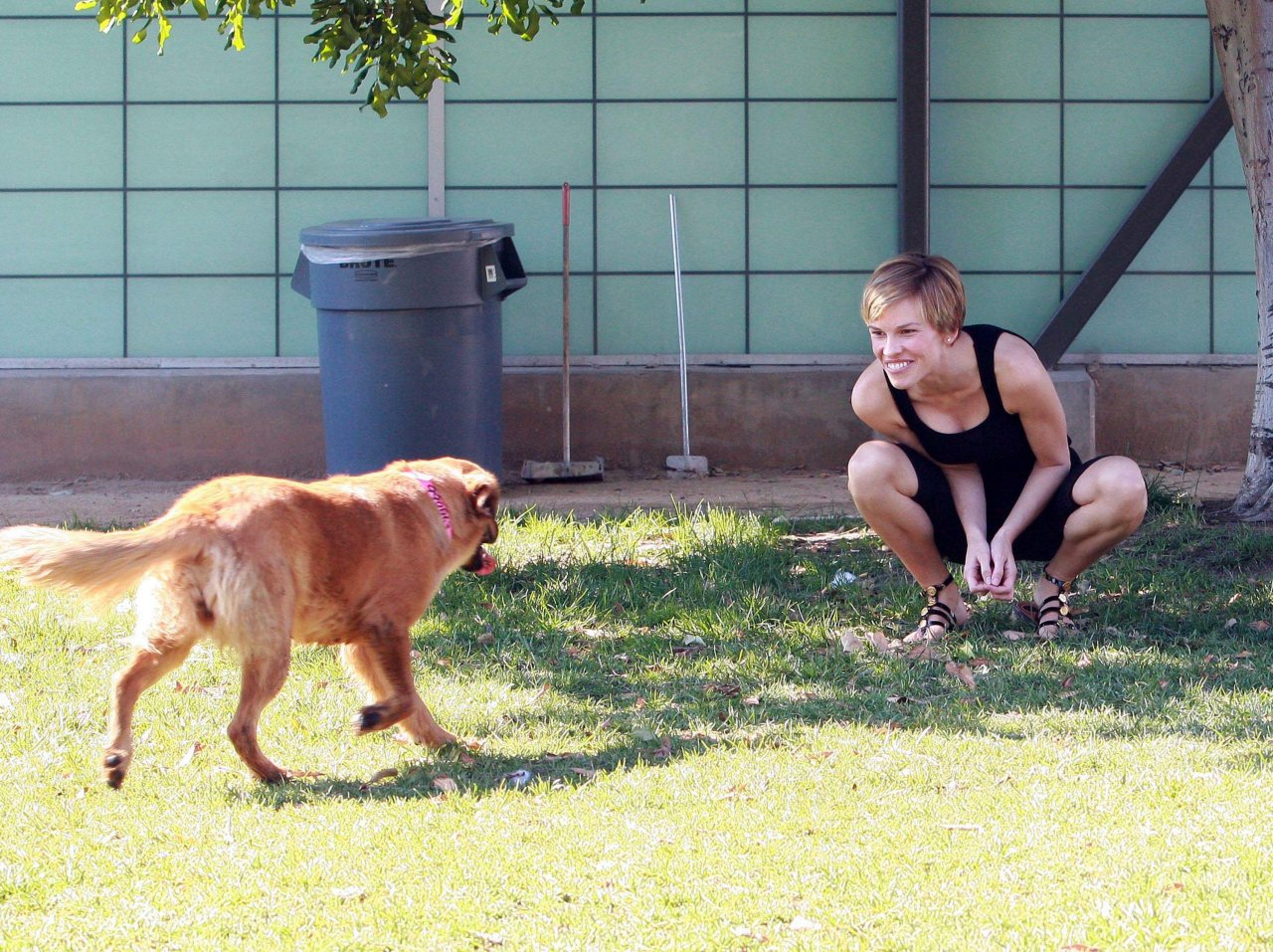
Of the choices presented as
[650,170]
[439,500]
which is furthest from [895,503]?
[650,170]

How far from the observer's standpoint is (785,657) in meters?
4.60

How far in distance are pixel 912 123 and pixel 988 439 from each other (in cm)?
409

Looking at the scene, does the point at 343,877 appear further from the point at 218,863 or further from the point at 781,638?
the point at 781,638

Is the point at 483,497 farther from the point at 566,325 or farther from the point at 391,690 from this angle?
the point at 566,325

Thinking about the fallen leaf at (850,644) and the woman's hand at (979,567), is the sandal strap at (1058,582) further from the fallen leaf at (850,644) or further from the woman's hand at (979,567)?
the fallen leaf at (850,644)

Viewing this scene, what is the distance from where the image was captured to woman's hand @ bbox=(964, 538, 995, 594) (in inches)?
172

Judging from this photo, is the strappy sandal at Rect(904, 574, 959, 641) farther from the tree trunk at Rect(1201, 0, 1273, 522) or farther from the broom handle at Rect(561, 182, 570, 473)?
the broom handle at Rect(561, 182, 570, 473)

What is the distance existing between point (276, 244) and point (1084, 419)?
4747 millimetres

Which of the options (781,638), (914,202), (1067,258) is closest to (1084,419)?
(1067,258)

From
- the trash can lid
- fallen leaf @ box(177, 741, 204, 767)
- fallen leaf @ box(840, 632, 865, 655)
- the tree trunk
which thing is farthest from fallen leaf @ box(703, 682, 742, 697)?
the trash can lid

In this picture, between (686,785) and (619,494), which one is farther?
(619,494)

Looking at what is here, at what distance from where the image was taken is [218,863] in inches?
112

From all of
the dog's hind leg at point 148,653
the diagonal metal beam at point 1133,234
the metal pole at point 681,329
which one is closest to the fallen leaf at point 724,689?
the dog's hind leg at point 148,653

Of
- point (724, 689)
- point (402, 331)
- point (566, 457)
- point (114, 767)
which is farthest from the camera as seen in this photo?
point (566, 457)
